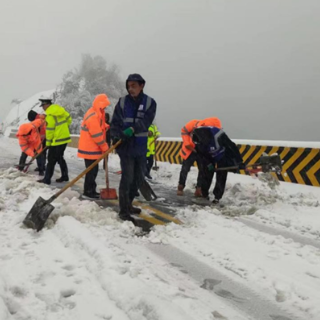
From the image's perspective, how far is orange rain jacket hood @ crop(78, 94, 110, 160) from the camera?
207 inches

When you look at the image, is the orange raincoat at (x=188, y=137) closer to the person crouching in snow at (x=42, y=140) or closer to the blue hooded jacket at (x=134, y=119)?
the blue hooded jacket at (x=134, y=119)

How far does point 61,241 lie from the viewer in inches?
121

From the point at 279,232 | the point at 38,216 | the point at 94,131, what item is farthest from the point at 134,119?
the point at 279,232

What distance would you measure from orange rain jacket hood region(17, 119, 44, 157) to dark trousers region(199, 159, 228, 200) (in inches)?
189

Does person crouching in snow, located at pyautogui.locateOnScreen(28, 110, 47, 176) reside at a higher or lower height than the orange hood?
lower

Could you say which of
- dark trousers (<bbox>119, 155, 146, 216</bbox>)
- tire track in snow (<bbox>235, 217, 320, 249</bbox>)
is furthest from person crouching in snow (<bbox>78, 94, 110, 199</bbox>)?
tire track in snow (<bbox>235, 217, 320, 249</bbox>)

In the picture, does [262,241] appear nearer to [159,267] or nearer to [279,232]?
[279,232]

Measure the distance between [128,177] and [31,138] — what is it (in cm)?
512

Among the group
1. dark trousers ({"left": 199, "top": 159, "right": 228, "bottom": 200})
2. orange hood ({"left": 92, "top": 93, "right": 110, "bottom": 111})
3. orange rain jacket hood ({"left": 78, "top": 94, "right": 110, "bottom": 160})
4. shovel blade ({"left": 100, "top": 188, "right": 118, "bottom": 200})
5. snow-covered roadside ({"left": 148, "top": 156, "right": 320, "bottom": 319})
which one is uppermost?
orange hood ({"left": 92, "top": 93, "right": 110, "bottom": 111})

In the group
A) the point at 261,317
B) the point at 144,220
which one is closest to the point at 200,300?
the point at 261,317

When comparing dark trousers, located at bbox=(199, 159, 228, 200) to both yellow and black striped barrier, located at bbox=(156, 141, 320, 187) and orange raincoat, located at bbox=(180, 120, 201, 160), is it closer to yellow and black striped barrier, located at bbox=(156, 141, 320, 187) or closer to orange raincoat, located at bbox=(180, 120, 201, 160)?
orange raincoat, located at bbox=(180, 120, 201, 160)

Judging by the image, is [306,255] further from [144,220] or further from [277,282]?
[144,220]

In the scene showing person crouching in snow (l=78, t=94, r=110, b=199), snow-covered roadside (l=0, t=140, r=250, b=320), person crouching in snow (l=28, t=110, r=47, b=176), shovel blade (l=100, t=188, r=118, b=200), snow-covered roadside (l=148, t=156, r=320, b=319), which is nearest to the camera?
snow-covered roadside (l=0, t=140, r=250, b=320)

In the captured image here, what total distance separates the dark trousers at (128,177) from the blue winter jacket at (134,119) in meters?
0.11
